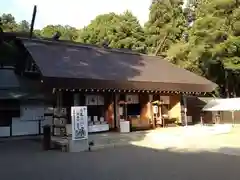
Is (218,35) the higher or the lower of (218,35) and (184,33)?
the lower

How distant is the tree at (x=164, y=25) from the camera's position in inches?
1380

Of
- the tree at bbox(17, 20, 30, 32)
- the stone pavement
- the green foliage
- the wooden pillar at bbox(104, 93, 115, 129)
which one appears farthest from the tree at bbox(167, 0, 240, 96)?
the tree at bbox(17, 20, 30, 32)

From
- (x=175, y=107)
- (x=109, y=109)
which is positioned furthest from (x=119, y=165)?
(x=175, y=107)

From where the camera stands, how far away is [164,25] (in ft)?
118

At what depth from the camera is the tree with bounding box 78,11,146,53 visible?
3512 centimetres

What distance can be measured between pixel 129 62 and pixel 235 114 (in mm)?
9362

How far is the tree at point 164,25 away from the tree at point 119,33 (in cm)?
120

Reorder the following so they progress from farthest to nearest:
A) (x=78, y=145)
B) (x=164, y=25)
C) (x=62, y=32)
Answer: (x=62, y=32), (x=164, y=25), (x=78, y=145)

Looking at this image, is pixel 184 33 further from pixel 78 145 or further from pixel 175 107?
pixel 78 145

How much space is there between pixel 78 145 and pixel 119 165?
153 inches

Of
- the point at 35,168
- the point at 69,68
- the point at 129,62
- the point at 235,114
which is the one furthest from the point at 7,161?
the point at 235,114

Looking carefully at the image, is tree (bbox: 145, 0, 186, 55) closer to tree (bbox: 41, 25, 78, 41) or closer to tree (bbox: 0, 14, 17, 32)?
tree (bbox: 41, 25, 78, 41)

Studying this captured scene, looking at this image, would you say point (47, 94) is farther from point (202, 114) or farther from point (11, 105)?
point (202, 114)

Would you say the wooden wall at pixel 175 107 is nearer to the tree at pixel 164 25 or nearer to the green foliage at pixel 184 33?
the green foliage at pixel 184 33
